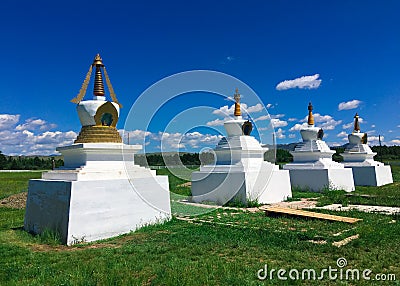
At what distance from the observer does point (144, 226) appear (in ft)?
31.6

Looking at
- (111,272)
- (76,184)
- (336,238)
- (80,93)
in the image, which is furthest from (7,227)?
(336,238)

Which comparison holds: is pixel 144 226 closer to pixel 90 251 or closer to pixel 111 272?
pixel 90 251

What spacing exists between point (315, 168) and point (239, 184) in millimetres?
7091

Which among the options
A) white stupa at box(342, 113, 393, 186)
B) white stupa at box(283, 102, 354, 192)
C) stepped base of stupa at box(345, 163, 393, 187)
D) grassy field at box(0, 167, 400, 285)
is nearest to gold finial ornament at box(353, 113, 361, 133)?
white stupa at box(342, 113, 393, 186)

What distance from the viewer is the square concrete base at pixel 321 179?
1845 centimetres

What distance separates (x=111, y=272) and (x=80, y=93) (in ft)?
22.1

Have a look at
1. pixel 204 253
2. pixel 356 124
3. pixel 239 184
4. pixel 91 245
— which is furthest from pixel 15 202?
pixel 356 124

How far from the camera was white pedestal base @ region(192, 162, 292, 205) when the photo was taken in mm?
13883

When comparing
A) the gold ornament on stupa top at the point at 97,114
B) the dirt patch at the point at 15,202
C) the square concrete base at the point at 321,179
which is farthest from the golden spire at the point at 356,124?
the dirt patch at the point at 15,202

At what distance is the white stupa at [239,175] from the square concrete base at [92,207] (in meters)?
4.42

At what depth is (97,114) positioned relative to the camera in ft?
33.4

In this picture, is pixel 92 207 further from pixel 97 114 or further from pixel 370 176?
pixel 370 176

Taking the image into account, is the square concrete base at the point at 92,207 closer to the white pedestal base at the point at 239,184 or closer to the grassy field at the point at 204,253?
the grassy field at the point at 204,253

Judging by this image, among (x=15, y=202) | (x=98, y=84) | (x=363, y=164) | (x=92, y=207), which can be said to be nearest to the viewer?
(x=92, y=207)
